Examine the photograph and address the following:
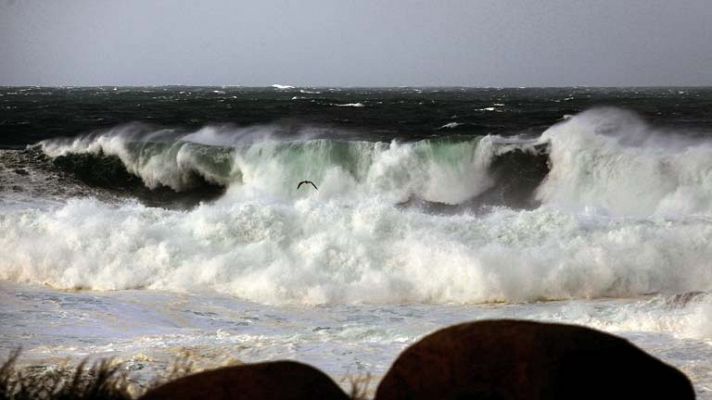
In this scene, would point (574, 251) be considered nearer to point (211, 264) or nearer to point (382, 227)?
point (382, 227)

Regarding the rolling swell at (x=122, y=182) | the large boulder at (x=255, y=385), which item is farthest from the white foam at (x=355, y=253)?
the large boulder at (x=255, y=385)

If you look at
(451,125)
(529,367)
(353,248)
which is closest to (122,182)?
(353,248)

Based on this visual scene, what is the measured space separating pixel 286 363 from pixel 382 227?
10.5 m

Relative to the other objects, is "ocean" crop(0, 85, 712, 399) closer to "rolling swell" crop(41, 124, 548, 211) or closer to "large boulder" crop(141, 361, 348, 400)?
"rolling swell" crop(41, 124, 548, 211)

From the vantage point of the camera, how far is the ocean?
9.14 m

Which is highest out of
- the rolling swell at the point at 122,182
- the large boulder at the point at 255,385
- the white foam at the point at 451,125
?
the large boulder at the point at 255,385

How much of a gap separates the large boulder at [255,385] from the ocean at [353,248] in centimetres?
343

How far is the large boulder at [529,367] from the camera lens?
312 centimetres

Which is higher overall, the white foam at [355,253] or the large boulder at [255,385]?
the large boulder at [255,385]

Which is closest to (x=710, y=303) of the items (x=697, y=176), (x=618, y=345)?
(x=618, y=345)

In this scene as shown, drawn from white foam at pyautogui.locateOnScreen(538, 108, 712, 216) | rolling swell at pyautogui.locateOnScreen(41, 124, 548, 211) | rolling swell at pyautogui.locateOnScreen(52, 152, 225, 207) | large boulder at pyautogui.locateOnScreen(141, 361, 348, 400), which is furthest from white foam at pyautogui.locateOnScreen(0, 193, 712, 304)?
large boulder at pyautogui.locateOnScreen(141, 361, 348, 400)

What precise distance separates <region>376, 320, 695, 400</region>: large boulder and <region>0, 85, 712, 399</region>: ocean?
147 inches

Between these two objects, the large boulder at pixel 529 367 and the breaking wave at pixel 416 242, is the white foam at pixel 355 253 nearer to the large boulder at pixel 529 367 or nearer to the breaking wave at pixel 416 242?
the breaking wave at pixel 416 242

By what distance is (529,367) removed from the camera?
124 inches
